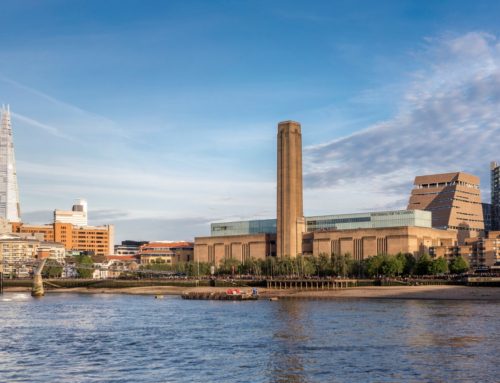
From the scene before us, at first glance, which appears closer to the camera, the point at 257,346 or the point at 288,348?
the point at 288,348

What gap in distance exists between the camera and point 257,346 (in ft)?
282

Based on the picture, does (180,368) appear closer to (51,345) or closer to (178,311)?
(51,345)

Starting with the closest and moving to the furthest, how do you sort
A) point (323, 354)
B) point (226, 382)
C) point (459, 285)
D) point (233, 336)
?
1. point (226, 382)
2. point (323, 354)
3. point (233, 336)
4. point (459, 285)

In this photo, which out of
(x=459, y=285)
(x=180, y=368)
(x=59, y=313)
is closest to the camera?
(x=180, y=368)

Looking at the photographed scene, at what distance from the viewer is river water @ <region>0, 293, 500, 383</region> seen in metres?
67.4

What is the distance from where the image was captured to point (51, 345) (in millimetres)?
89250

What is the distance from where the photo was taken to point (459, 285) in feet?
A: 648

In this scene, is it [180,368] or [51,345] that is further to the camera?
[51,345]

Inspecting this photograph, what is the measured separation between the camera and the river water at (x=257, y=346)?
221 feet

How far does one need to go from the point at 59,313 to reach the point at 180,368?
76392 millimetres

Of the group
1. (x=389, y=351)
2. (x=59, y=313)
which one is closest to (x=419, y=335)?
(x=389, y=351)

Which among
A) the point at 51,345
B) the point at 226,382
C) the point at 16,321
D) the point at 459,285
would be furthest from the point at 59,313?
the point at 459,285

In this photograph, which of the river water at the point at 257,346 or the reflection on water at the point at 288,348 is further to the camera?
the river water at the point at 257,346

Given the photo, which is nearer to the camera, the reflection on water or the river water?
the reflection on water
